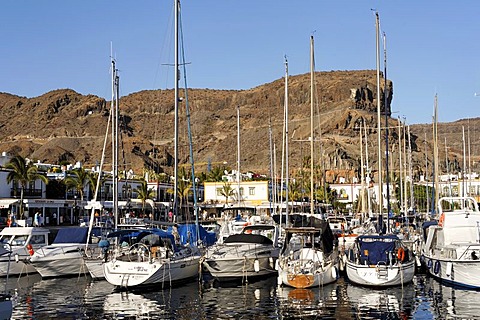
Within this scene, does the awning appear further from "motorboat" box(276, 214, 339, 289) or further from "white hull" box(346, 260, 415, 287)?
"white hull" box(346, 260, 415, 287)

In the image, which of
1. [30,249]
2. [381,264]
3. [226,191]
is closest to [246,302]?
[381,264]

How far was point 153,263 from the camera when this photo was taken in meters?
29.7

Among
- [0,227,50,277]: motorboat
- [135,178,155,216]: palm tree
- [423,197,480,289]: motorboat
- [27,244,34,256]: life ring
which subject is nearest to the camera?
[423,197,480,289]: motorboat

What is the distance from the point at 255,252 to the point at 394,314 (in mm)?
9744

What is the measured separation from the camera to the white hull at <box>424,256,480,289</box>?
93.6ft

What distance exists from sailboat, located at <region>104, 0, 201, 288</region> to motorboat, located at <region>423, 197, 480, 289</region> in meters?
11.7

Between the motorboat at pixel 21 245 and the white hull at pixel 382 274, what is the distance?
17497 millimetres

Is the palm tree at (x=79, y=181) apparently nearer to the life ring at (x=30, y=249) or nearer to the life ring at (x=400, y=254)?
the life ring at (x=30, y=249)

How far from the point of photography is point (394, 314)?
2438 cm

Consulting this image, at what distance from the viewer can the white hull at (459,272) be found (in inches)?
1123

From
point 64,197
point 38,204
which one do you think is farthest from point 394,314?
point 64,197

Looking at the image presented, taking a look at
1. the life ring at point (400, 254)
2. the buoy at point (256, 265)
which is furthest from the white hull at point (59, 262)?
the life ring at point (400, 254)

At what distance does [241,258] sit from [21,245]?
44.3 feet

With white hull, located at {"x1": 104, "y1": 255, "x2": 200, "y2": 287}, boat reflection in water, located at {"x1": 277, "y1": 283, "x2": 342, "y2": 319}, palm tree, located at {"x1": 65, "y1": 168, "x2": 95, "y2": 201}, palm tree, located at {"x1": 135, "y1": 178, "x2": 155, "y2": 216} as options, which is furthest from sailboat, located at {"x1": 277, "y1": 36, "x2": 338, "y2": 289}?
palm tree, located at {"x1": 135, "y1": 178, "x2": 155, "y2": 216}
